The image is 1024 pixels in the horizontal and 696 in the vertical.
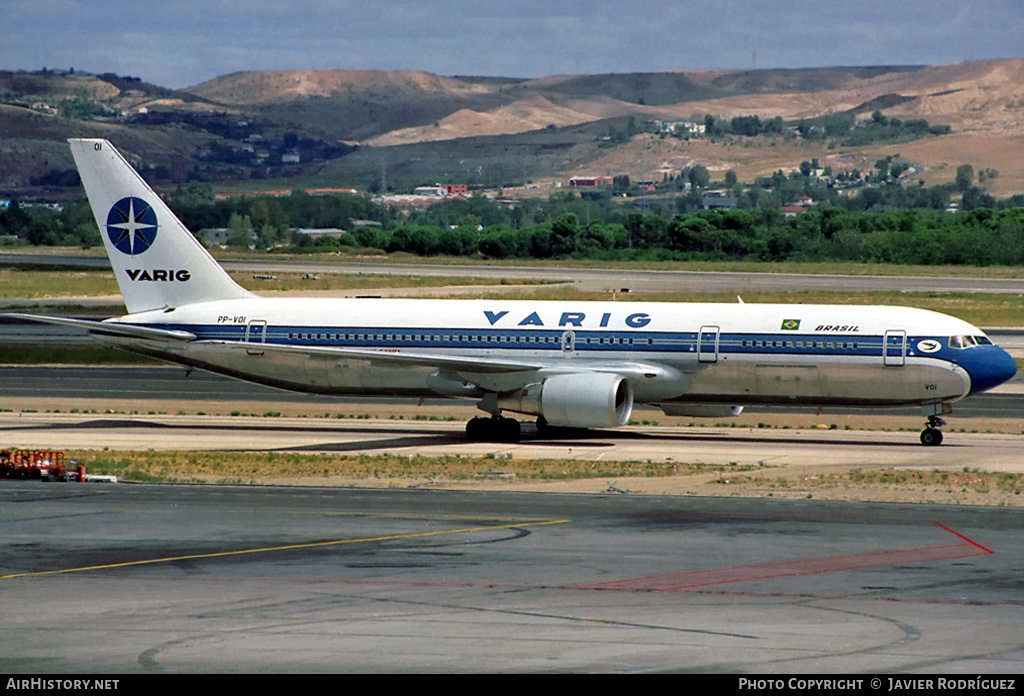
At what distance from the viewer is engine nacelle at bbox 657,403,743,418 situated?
145ft

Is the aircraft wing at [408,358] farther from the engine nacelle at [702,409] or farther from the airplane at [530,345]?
the engine nacelle at [702,409]

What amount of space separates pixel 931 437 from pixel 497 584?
23981mm

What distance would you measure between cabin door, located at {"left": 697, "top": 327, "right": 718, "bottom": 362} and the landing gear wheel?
6899mm

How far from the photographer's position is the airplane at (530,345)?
1649 inches

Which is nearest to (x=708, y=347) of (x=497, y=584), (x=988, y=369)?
(x=988, y=369)

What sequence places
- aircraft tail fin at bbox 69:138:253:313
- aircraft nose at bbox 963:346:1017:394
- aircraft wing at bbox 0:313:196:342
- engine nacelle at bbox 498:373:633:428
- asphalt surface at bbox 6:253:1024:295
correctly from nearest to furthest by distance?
aircraft nose at bbox 963:346:1017:394 < engine nacelle at bbox 498:373:633:428 < aircraft wing at bbox 0:313:196:342 < aircraft tail fin at bbox 69:138:253:313 < asphalt surface at bbox 6:253:1024:295

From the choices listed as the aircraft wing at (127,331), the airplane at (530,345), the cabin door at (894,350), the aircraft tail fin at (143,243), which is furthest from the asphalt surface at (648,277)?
the cabin door at (894,350)

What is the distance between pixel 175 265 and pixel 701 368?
19.0 meters

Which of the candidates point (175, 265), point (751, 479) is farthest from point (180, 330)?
point (751, 479)

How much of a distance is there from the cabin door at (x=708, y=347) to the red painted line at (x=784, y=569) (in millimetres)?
17581

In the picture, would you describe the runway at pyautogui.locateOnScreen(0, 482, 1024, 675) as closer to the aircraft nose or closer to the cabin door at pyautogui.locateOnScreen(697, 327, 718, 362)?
the cabin door at pyautogui.locateOnScreen(697, 327, 718, 362)

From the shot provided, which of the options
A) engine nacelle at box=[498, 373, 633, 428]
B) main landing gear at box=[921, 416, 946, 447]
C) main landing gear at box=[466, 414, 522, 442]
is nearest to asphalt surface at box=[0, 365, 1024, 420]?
main landing gear at box=[466, 414, 522, 442]

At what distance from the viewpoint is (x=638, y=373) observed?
42938 millimetres
